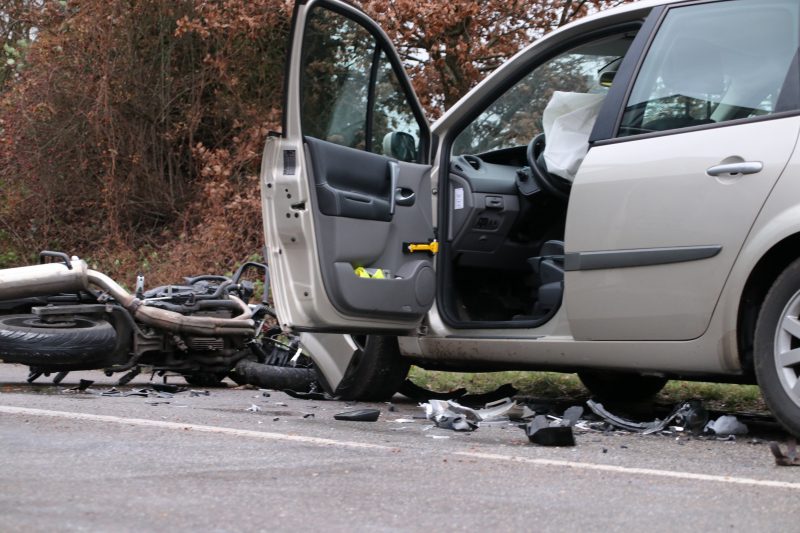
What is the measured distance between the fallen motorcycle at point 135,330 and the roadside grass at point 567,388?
1209 mm

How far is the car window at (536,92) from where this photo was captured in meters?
4.63

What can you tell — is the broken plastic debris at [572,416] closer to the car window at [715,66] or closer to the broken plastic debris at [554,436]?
the broken plastic debris at [554,436]

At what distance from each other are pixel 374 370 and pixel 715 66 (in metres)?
2.44

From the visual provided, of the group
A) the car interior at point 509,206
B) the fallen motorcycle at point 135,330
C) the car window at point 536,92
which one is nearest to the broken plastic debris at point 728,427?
the car interior at point 509,206

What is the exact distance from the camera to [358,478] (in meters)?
2.67

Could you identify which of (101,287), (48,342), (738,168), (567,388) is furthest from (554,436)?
(101,287)

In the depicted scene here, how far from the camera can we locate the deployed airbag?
4.69 meters

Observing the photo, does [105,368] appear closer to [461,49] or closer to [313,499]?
[313,499]

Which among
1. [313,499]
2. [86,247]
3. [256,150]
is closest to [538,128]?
[313,499]

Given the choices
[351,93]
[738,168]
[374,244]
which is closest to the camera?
[738,168]

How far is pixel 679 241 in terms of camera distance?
369cm

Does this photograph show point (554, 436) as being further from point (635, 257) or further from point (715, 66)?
point (715, 66)

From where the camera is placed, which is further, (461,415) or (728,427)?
(461,415)

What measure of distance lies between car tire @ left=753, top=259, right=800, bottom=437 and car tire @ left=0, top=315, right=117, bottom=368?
12.1ft
